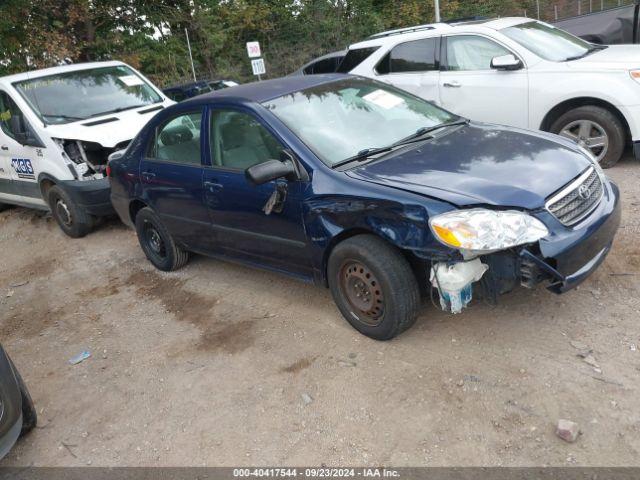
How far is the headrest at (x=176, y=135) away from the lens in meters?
4.69

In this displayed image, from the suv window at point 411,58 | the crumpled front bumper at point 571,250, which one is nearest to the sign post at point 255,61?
the suv window at point 411,58

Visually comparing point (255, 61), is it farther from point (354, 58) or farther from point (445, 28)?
point (445, 28)

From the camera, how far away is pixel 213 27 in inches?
679

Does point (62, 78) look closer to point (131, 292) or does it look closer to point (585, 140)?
point (131, 292)

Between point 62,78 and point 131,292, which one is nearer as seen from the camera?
point 131,292

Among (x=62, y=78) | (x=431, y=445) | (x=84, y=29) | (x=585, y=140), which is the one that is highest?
(x=84, y=29)

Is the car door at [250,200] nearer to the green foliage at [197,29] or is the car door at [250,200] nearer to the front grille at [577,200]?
the front grille at [577,200]

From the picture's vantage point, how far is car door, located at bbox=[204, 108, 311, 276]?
12.7 ft

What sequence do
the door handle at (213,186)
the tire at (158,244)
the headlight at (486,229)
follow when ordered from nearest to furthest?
the headlight at (486,229) < the door handle at (213,186) < the tire at (158,244)

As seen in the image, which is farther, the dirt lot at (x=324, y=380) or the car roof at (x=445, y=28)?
the car roof at (x=445, y=28)

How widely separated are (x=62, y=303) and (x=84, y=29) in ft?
32.4

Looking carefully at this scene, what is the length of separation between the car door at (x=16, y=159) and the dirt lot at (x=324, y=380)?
288cm

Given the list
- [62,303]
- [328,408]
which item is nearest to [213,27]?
[62,303]

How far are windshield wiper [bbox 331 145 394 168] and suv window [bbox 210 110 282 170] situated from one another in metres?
0.45
